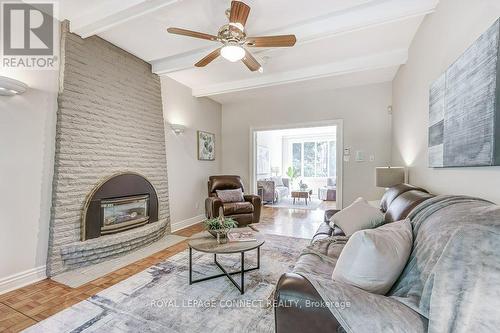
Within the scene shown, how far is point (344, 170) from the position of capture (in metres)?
4.41

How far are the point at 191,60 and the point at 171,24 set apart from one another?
672 mm

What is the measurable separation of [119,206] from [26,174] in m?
1.02

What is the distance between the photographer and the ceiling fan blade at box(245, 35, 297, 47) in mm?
2051

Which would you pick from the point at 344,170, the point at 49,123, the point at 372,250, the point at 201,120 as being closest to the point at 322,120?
the point at 344,170

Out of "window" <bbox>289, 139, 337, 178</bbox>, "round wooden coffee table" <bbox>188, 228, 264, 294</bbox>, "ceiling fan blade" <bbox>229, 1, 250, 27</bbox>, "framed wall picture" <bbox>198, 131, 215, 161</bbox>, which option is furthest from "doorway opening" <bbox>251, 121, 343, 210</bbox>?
"ceiling fan blade" <bbox>229, 1, 250, 27</bbox>

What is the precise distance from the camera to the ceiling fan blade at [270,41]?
2.05 m

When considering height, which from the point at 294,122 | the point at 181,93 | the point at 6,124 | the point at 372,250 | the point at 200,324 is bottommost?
the point at 200,324

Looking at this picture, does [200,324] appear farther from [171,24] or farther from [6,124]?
[171,24]

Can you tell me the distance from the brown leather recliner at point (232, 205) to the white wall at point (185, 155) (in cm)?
42

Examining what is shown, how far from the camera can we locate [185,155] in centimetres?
437

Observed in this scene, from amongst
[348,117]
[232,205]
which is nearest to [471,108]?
[348,117]

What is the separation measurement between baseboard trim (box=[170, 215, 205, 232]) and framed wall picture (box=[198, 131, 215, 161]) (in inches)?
47.7

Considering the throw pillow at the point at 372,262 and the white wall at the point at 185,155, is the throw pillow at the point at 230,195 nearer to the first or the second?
the white wall at the point at 185,155

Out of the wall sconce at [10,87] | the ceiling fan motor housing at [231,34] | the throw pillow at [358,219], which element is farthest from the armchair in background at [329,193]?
the wall sconce at [10,87]
